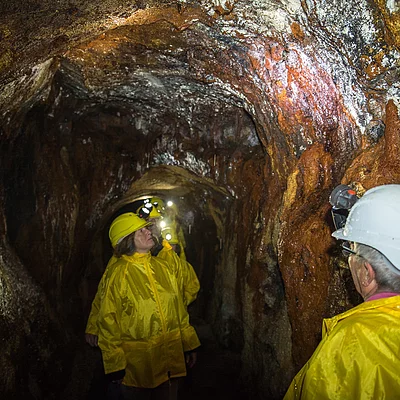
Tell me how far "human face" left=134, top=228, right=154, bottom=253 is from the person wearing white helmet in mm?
2286

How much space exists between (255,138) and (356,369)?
384cm

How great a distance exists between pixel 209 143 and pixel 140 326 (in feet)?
9.24

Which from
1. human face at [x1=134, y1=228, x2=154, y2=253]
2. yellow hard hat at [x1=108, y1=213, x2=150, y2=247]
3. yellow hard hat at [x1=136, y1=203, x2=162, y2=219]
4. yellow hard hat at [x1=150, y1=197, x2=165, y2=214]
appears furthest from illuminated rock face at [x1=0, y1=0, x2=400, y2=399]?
yellow hard hat at [x1=150, y1=197, x2=165, y2=214]

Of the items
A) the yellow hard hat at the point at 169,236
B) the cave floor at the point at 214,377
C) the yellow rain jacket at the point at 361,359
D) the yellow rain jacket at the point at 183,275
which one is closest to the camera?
the yellow rain jacket at the point at 361,359

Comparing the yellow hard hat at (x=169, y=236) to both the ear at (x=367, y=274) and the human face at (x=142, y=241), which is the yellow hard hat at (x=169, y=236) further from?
the ear at (x=367, y=274)

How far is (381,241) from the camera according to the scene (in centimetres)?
157

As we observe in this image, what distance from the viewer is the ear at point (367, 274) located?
155cm

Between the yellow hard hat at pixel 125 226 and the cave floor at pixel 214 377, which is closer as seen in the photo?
the yellow hard hat at pixel 125 226

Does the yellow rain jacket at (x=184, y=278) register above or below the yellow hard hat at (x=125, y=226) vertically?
below

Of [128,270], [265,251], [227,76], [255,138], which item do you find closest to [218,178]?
[255,138]

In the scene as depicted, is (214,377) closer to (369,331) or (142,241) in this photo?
(142,241)

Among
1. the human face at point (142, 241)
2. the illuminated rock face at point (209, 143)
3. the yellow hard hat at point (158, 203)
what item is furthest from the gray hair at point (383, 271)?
the yellow hard hat at point (158, 203)

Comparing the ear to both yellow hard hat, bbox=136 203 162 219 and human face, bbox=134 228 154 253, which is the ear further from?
yellow hard hat, bbox=136 203 162 219

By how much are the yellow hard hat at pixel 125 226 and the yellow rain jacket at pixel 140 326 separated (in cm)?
26
